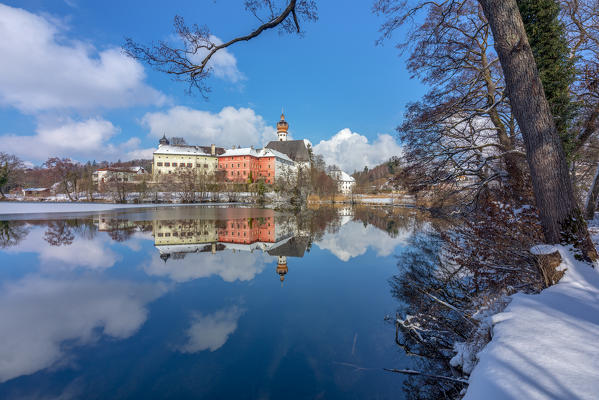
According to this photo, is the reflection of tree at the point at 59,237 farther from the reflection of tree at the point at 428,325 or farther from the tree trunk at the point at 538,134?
the tree trunk at the point at 538,134

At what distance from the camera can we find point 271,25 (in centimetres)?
516

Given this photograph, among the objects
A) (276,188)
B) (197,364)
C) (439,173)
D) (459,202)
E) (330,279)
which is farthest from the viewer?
(276,188)

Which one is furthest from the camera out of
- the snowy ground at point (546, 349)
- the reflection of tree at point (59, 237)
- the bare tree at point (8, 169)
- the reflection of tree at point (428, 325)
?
the bare tree at point (8, 169)

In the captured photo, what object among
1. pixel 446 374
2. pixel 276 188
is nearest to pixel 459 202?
pixel 446 374

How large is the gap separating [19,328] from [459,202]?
37.3 feet

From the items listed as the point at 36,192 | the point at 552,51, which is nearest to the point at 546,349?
the point at 552,51

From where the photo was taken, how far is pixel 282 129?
3135 inches

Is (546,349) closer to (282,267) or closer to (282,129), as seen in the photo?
(282,267)

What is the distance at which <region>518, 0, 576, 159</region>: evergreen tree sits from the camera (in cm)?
755

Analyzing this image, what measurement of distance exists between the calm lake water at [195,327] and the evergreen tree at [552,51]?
7.47 m

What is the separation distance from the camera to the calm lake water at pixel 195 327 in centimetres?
275

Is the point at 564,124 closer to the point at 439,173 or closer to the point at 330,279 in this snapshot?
the point at 439,173

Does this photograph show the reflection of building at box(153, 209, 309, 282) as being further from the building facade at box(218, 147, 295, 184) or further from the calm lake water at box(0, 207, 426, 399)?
the building facade at box(218, 147, 295, 184)

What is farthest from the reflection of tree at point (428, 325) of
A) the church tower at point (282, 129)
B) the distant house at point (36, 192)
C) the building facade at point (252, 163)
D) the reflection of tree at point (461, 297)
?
the church tower at point (282, 129)
